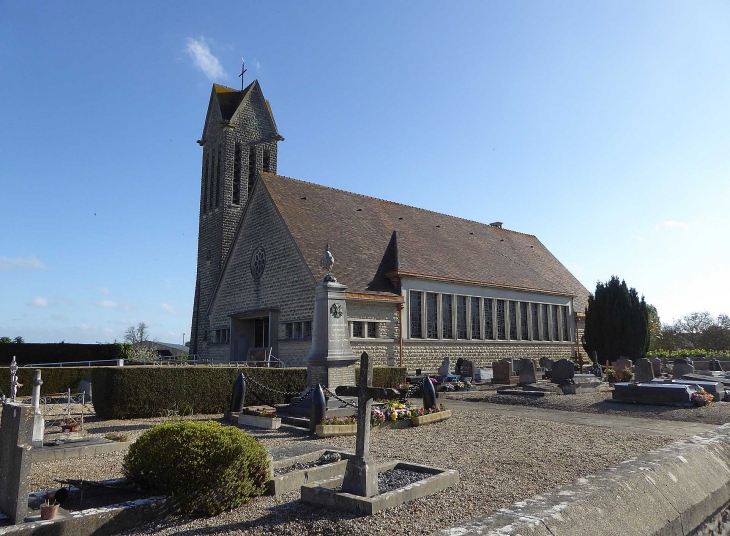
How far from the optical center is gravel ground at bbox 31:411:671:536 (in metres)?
5.03

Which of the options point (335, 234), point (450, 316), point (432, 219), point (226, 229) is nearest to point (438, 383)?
point (450, 316)

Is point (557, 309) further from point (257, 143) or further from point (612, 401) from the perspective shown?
point (257, 143)

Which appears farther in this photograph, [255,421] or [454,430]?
[255,421]

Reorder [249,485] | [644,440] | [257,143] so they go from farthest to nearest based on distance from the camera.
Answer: [257,143], [644,440], [249,485]

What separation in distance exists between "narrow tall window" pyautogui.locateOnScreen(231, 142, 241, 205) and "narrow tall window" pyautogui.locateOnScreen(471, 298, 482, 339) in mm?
16831

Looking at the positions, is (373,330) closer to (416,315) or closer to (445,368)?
(416,315)

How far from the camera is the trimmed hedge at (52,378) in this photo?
1823cm

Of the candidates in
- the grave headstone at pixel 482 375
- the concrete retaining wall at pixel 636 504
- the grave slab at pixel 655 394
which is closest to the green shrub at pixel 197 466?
the concrete retaining wall at pixel 636 504

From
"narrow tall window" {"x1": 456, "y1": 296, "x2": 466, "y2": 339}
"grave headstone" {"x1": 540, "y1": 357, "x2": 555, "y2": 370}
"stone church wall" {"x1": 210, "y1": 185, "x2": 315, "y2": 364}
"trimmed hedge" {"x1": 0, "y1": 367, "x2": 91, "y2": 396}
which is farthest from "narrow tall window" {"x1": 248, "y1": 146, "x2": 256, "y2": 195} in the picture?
"grave headstone" {"x1": 540, "y1": 357, "x2": 555, "y2": 370}

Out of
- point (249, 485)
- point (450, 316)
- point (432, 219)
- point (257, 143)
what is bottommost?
point (249, 485)

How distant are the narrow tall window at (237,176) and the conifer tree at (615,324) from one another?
77.7ft

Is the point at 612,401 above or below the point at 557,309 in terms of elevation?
below

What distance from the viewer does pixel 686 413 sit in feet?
44.6

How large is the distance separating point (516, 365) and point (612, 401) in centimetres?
1061
